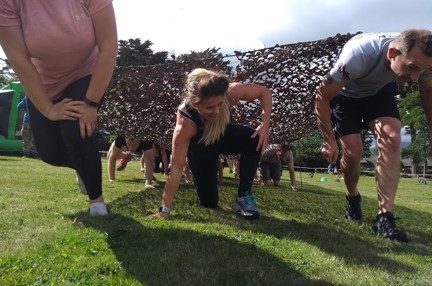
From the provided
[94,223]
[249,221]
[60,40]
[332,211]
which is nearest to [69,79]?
[60,40]

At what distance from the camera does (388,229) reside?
3.14 metres

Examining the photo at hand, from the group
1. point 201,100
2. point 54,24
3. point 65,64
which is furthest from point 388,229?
point 54,24

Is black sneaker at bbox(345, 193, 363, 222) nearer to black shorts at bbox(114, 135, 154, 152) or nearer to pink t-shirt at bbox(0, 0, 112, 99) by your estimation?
pink t-shirt at bbox(0, 0, 112, 99)

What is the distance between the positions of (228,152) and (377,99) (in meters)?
1.22

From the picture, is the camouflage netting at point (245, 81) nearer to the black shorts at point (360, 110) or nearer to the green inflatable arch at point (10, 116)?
the black shorts at point (360, 110)

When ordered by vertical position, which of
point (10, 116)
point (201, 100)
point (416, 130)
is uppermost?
point (416, 130)

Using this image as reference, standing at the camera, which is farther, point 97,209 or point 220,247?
point 97,209

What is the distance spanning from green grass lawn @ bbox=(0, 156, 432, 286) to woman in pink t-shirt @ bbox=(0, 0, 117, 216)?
18.6 inches

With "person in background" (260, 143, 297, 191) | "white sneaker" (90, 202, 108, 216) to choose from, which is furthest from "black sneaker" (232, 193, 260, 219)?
"person in background" (260, 143, 297, 191)

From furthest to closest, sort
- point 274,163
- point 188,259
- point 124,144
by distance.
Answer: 1. point 274,163
2. point 124,144
3. point 188,259

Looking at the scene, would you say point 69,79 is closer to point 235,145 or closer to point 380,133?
point 235,145

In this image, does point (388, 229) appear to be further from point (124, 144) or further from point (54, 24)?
point (124, 144)

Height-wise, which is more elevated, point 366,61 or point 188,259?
point 366,61

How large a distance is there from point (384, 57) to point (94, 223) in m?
2.23
